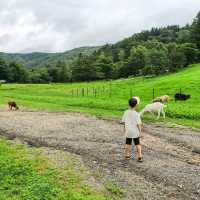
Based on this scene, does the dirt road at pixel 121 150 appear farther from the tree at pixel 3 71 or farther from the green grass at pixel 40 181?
the tree at pixel 3 71

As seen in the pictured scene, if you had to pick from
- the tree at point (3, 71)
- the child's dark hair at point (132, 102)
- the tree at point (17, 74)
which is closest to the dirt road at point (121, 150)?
the child's dark hair at point (132, 102)

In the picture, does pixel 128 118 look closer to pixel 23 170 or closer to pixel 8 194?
pixel 23 170

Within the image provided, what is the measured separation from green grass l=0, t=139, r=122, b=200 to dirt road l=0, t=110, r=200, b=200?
123cm

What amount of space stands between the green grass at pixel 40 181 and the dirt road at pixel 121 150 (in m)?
1.23

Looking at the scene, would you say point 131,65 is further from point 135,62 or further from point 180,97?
point 180,97

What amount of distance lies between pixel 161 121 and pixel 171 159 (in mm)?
14073

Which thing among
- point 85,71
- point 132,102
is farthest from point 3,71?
point 132,102

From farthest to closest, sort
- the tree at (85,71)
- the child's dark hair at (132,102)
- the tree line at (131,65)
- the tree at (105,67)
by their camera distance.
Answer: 1. the tree at (105,67)
2. the tree at (85,71)
3. the tree line at (131,65)
4. the child's dark hair at (132,102)

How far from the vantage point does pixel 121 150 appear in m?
21.7

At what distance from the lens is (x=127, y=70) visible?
150m

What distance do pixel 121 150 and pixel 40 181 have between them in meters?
6.61

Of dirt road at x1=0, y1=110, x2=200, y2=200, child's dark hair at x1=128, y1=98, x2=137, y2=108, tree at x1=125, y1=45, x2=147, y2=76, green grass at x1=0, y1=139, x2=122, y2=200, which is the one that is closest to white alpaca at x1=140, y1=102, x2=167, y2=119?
dirt road at x1=0, y1=110, x2=200, y2=200

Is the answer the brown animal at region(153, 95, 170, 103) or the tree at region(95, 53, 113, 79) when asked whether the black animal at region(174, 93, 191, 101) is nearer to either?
the brown animal at region(153, 95, 170, 103)

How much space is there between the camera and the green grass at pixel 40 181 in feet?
47.7
